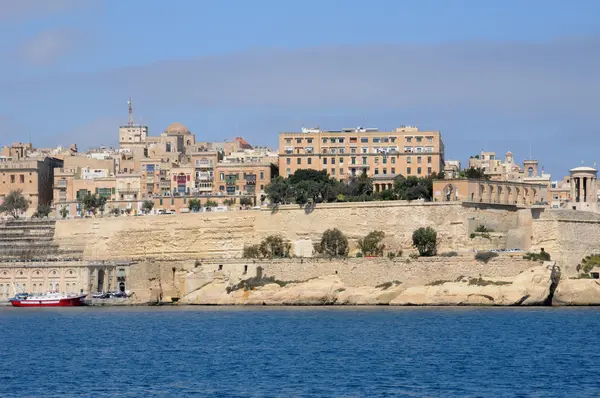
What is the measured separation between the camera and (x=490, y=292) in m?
68.7

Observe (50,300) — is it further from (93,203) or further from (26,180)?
(26,180)

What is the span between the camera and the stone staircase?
289 ft

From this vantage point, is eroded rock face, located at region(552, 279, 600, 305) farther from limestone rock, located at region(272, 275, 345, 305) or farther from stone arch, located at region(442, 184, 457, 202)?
limestone rock, located at region(272, 275, 345, 305)

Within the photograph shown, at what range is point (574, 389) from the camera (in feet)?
122

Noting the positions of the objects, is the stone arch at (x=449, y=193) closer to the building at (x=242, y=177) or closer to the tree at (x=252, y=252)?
the tree at (x=252, y=252)

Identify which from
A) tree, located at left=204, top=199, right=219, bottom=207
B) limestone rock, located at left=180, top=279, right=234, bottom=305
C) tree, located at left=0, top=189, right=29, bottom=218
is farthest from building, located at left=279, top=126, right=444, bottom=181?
limestone rock, located at left=180, top=279, right=234, bottom=305

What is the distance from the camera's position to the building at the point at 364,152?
319 ft

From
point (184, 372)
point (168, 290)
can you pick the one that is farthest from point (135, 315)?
point (184, 372)

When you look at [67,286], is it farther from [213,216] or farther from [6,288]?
[213,216]

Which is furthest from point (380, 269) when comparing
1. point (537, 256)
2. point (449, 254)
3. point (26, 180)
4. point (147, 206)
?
point (26, 180)

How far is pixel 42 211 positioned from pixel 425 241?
37.9 metres

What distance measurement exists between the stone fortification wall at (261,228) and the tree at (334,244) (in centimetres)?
145

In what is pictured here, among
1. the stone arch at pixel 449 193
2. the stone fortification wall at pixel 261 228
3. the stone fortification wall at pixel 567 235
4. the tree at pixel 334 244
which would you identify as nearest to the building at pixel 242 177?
the stone fortification wall at pixel 261 228

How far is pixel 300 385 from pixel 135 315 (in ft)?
107
